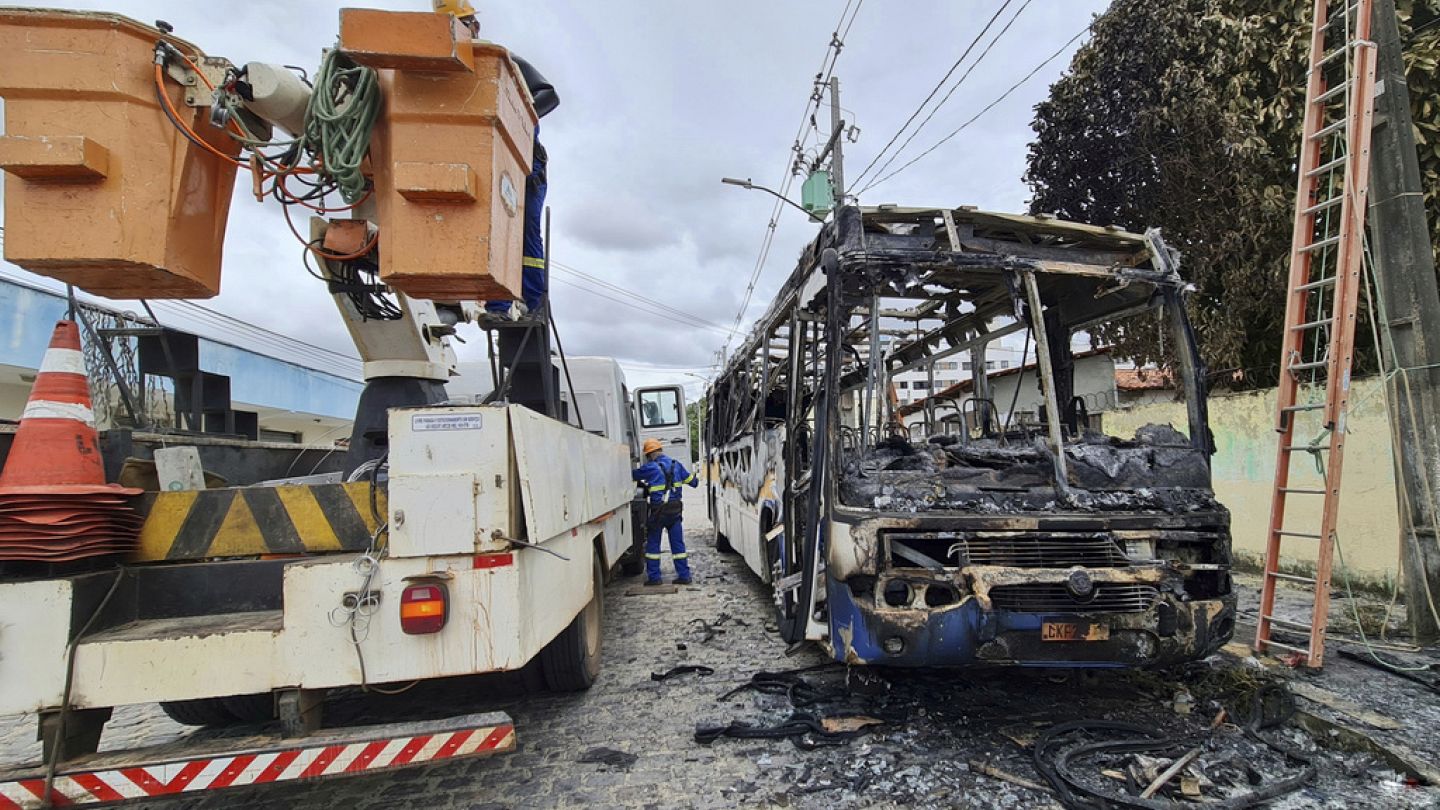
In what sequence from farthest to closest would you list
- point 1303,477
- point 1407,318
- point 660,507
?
1. point 660,507
2. point 1303,477
3. point 1407,318

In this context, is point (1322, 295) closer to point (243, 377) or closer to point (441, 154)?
point (441, 154)

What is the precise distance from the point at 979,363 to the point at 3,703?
5.30m

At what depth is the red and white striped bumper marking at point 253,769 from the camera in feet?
7.34

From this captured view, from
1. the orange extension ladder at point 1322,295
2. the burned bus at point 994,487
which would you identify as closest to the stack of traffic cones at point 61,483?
the burned bus at point 994,487

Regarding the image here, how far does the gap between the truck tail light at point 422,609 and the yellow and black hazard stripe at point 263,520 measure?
0.39 m

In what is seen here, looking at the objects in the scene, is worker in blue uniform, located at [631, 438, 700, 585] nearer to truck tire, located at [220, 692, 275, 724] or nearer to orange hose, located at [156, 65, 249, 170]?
truck tire, located at [220, 692, 275, 724]

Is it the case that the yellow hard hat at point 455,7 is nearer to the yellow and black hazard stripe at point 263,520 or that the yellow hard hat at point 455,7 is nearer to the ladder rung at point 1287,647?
the yellow and black hazard stripe at point 263,520

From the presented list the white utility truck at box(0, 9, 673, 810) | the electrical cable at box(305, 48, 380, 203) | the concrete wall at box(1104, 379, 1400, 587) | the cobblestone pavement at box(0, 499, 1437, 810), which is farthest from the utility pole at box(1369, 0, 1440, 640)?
the electrical cable at box(305, 48, 380, 203)

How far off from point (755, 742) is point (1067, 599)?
1669 mm

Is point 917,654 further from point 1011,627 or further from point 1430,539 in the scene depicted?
point 1430,539

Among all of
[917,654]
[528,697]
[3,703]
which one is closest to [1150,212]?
[917,654]

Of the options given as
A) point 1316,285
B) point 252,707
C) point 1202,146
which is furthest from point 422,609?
point 1202,146

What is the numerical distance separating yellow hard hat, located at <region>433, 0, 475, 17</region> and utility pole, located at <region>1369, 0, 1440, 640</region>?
19.2ft

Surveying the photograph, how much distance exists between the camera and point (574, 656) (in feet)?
13.3
